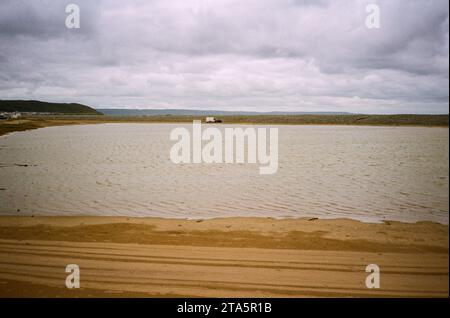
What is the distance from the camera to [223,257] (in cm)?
730

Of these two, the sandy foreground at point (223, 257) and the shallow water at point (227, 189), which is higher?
the shallow water at point (227, 189)

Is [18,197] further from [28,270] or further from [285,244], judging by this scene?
[285,244]

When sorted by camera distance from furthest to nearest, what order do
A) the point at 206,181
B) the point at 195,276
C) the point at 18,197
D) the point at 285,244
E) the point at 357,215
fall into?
the point at 206,181 < the point at 18,197 < the point at 357,215 < the point at 285,244 < the point at 195,276

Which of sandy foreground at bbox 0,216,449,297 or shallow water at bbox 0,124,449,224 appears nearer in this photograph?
sandy foreground at bbox 0,216,449,297

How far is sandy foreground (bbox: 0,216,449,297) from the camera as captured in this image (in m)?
→ 5.82

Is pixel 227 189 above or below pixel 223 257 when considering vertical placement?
above

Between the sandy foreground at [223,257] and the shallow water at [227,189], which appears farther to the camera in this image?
the shallow water at [227,189]

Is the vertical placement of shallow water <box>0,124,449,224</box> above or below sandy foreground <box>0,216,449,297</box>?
above

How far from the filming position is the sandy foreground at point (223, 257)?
229 inches

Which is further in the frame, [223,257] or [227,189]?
[227,189]
